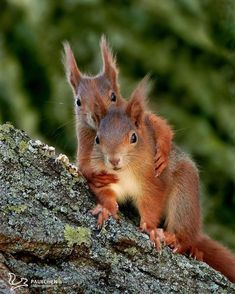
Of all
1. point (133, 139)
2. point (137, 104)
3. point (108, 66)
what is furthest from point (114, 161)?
point (108, 66)

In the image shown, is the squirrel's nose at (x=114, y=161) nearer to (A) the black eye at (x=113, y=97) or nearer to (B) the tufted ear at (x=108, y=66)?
(A) the black eye at (x=113, y=97)

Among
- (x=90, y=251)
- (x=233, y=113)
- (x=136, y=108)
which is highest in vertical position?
(x=233, y=113)

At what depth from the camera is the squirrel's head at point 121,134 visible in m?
4.63

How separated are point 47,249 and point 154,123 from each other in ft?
4.60

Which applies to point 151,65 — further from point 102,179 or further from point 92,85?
point 102,179

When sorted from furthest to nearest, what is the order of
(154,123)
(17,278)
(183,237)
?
(154,123)
(183,237)
(17,278)

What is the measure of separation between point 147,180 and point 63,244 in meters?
0.94

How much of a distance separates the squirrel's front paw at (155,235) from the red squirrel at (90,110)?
0.31m

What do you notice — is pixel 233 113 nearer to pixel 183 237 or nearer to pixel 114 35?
pixel 114 35

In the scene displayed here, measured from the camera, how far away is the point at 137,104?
4.80 metres

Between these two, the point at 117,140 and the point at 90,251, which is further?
the point at 117,140

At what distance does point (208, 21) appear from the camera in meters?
6.87

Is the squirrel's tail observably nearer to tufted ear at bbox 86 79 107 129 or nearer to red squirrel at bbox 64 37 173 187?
red squirrel at bbox 64 37 173 187

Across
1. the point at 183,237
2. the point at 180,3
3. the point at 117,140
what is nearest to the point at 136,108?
the point at 117,140
